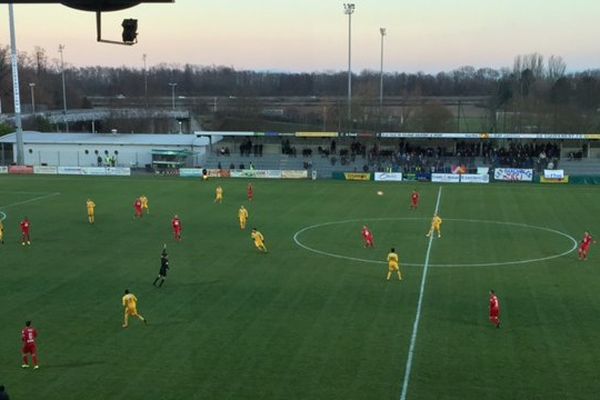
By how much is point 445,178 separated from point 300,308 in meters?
42.3

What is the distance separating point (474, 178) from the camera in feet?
201

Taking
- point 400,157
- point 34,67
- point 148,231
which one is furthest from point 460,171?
point 34,67

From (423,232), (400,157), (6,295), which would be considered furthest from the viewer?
(400,157)

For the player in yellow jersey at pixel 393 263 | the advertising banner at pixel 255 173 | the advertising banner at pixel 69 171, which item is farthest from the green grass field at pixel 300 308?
the advertising banner at pixel 69 171

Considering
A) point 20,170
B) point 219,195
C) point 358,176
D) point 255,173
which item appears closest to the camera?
point 219,195

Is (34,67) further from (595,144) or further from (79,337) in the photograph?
(79,337)

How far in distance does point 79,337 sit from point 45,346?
997mm

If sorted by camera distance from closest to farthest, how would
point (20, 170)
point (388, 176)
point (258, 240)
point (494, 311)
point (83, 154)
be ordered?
point (494, 311), point (258, 240), point (388, 176), point (20, 170), point (83, 154)

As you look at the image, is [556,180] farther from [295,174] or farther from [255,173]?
[255,173]

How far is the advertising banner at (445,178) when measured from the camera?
61.2 metres

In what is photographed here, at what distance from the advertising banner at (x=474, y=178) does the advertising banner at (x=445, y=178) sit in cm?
49

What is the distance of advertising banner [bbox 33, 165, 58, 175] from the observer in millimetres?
69456

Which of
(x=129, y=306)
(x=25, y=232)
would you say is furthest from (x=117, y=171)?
(x=129, y=306)

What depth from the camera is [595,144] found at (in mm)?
74938
